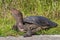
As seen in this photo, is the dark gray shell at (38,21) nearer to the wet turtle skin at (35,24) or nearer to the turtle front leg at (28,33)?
the wet turtle skin at (35,24)

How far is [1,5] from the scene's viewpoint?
21.2 ft

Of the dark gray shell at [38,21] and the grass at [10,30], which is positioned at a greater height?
the dark gray shell at [38,21]

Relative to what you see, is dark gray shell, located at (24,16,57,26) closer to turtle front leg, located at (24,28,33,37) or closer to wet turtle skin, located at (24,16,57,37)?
wet turtle skin, located at (24,16,57,37)

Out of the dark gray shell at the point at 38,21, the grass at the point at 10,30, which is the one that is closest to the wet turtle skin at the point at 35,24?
the dark gray shell at the point at 38,21

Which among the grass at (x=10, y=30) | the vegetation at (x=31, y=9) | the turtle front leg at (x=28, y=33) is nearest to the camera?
the turtle front leg at (x=28, y=33)

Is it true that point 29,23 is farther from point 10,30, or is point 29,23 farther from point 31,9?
point 31,9

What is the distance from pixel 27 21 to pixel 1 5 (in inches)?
61.4

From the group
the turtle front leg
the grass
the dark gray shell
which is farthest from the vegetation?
the turtle front leg

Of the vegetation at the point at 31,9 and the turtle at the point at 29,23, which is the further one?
the vegetation at the point at 31,9

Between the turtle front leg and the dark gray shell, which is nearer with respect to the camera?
the turtle front leg

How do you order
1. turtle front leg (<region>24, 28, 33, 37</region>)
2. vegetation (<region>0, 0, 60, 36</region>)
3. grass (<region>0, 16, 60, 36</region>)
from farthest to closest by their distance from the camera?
1. vegetation (<region>0, 0, 60, 36</region>)
2. grass (<region>0, 16, 60, 36</region>)
3. turtle front leg (<region>24, 28, 33, 37</region>)

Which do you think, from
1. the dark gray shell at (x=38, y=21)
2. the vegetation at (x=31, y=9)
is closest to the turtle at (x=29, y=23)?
the dark gray shell at (x=38, y=21)

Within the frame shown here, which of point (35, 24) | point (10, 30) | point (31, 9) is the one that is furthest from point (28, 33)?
point (31, 9)

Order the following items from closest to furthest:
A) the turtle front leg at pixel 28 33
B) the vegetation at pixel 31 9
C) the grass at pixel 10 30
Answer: the turtle front leg at pixel 28 33, the grass at pixel 10 30, the vegetation at pixel 31 9
